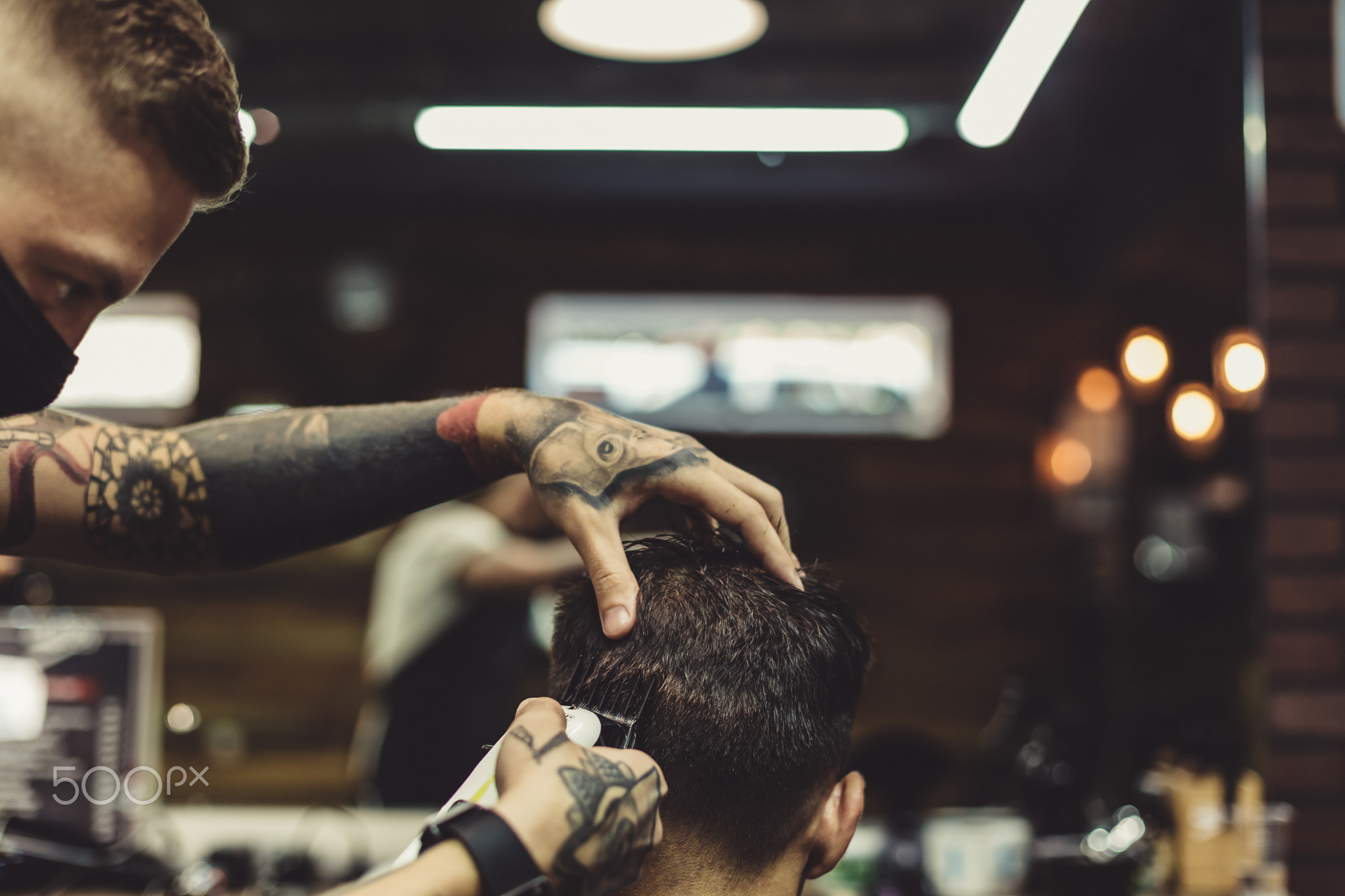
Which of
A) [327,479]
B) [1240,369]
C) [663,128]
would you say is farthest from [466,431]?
[663,128]

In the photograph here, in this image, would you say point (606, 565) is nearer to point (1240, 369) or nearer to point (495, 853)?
point (495, 853)

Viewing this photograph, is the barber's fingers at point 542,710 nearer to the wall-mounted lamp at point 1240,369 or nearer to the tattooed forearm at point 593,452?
the tattooed forearm at point 593,452

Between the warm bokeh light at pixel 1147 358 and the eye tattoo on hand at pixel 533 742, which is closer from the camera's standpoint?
the eye tattoo on hand at pixel 533 742

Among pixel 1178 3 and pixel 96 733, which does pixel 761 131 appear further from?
pixel 96 733

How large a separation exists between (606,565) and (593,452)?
0.13m

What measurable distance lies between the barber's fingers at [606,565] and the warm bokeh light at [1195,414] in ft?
13.5

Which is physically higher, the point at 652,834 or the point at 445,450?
the point at 445,450

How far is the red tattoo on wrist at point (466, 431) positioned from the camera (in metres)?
1.10

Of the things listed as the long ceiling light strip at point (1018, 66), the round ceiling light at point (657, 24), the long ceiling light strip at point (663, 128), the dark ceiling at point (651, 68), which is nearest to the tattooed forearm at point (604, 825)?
the round ceiling light at point (657, 24)

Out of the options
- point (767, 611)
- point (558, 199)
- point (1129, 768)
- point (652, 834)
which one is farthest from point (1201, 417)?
Result: point (652, 834)

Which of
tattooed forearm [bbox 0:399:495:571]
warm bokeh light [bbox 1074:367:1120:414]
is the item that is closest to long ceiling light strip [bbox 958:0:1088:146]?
warm bokeh light [bbox 1074:367:1120:414]

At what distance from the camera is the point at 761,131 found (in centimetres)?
390

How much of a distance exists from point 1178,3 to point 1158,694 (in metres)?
3.12

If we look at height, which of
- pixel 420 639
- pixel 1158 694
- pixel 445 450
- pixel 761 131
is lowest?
pixel 1158 694
